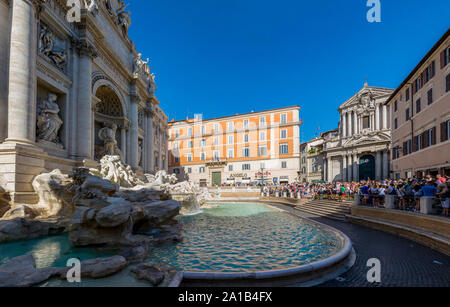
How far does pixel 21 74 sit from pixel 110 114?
35.0 feet

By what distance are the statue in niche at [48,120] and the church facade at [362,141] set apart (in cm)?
3504

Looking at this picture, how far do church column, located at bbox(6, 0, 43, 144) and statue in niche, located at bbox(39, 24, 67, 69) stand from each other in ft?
4.90

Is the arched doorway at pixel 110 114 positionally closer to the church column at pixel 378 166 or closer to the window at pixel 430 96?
the window at pixel 430 96

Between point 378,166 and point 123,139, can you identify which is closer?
point 123,139

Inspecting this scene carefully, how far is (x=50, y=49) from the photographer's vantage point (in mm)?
11914

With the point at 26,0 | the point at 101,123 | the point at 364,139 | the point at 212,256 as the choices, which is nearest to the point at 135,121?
the point at 101,123

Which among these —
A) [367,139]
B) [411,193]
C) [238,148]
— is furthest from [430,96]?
[238,148]

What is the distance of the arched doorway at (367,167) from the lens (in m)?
31.6

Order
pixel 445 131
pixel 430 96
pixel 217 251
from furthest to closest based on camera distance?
pixel 430 96 < pixel 445 131 < pixel 217 251

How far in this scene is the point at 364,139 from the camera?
32.1m

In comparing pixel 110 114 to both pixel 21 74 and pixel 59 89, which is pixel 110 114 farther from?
pixel 21 74

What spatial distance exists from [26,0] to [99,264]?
41.1ft
